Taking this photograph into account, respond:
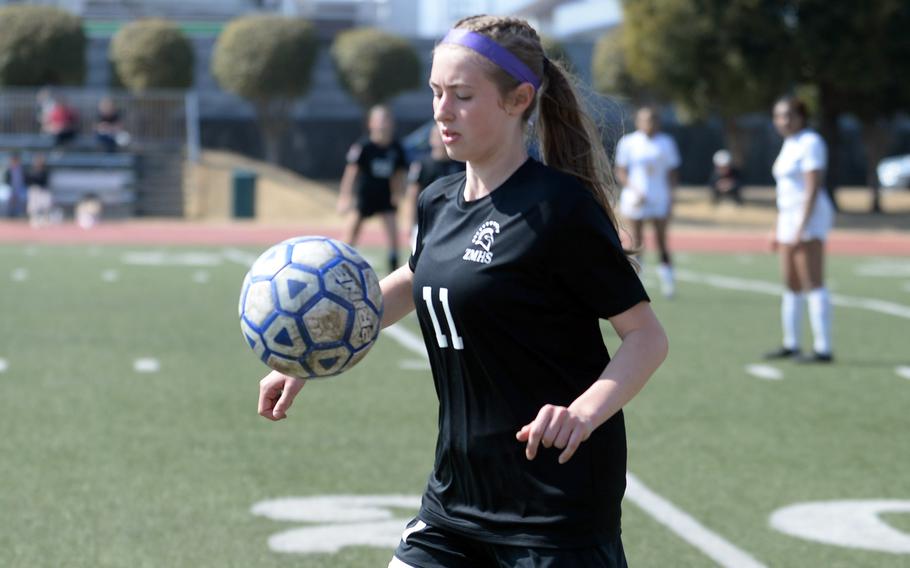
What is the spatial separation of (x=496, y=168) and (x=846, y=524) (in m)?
3.51

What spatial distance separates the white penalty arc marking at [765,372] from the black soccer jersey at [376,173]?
6.66m

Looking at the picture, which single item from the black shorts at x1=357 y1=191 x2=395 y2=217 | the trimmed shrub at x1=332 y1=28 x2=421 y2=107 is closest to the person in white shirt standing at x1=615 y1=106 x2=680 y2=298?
the black shorts at x1=357 y1=191 x2=395 y2=217

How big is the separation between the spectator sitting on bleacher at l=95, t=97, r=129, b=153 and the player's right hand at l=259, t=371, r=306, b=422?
35.9 metres

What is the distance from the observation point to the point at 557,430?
10.2 ft

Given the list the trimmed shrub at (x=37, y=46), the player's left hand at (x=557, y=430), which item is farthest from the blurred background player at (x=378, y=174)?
the trimmed shrub at (x=37, y=46)

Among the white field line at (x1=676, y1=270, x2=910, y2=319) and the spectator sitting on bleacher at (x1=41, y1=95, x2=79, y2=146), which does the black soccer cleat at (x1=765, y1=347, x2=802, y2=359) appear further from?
the spectator sitting on bleacher at (x1=41, y1=95, x2=79, y2=146)

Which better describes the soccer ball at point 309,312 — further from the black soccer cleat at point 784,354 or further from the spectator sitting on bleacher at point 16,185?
the spectator sitting on bleacher at point 16,185

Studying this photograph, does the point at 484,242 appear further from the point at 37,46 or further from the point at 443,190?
the point at 37,46

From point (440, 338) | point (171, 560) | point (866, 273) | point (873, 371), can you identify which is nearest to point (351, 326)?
point (440, 338)

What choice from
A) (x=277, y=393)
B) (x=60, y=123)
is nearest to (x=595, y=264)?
(x=277, y=393)

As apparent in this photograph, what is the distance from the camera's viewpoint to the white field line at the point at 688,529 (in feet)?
18.9

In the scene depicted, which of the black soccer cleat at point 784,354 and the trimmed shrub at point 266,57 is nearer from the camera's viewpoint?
the black soccer cleat at point 784,354

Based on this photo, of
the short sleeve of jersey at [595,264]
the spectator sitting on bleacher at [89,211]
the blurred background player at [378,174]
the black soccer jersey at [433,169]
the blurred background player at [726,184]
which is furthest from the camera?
the blurred background player at [726,184]

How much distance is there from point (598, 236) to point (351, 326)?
64 cm
